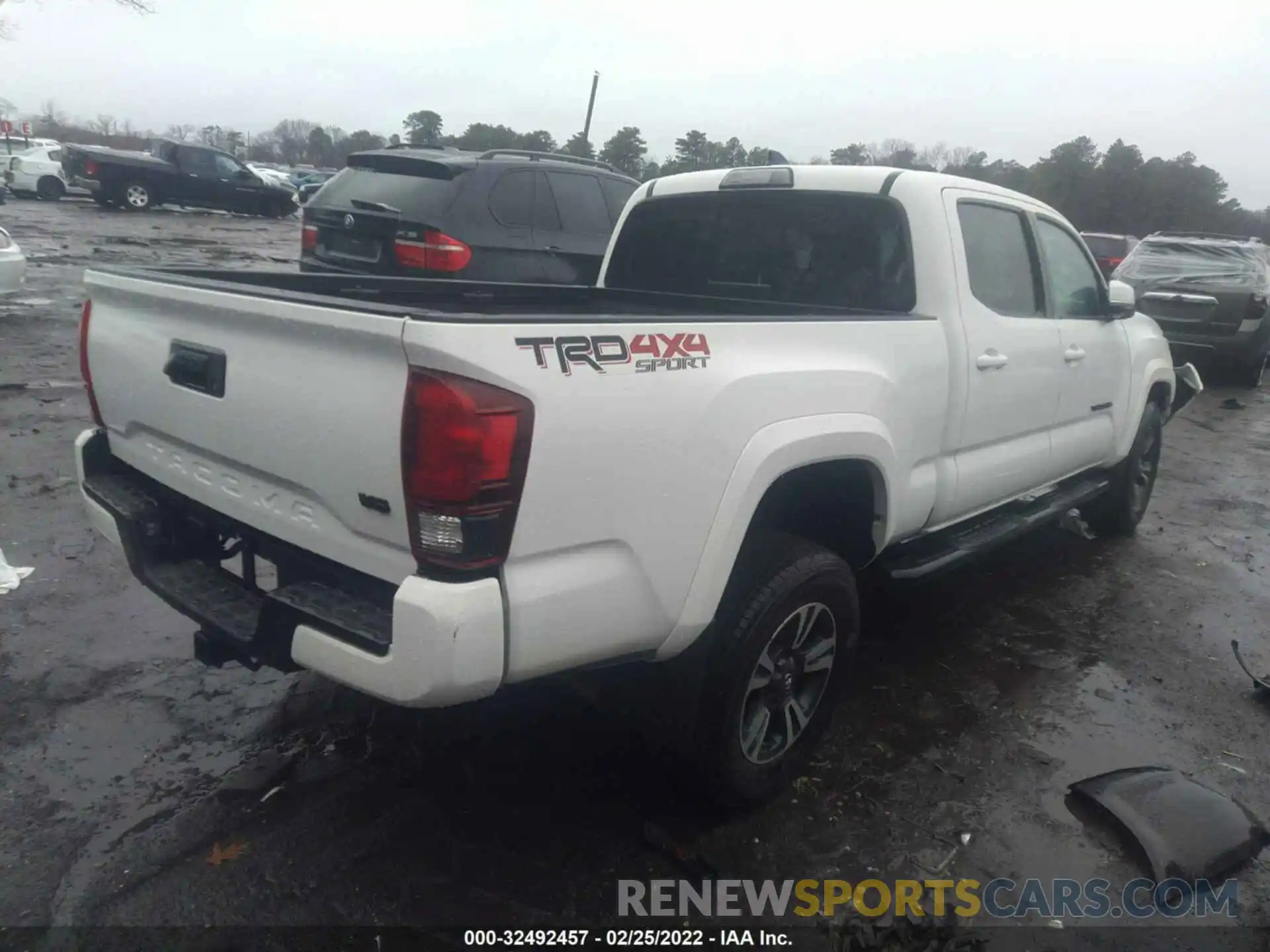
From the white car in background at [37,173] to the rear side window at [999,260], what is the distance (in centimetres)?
2778

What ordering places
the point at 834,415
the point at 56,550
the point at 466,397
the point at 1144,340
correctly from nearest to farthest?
the point at 466,397 → the point at 834,415 → the point at 56,550 → the point at 1144,340

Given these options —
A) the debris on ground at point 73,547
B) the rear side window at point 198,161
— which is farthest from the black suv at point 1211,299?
the rear side window at point 198,161

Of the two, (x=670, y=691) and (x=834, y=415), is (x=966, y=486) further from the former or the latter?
(x=670, y=691)

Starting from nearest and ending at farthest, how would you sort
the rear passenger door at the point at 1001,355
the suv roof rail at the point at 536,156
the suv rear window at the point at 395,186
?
the rear passenger door at the point at 1001,355 < the suv rear window at the point at 395,186 < the suv roof rail at the point at 536,156

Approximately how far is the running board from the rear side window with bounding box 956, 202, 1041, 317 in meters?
0.90

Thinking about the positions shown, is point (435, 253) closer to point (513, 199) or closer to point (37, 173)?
point (513, 199)

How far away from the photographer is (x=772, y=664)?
291cm

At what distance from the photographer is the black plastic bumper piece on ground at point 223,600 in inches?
88.0

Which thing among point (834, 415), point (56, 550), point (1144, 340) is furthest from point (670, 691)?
point (1144, 340)

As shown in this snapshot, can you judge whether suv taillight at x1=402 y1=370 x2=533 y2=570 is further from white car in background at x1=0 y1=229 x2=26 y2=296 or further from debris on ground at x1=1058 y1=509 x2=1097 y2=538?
white car in background at x1=0 y1=229 x2=26 y2=296

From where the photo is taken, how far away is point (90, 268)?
10.4 ft

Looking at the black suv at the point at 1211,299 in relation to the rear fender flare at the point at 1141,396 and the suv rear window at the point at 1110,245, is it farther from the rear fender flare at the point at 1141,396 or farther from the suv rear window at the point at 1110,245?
the suv rear window at the point at 1110,245

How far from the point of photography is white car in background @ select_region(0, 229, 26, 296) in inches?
375

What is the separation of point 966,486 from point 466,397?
7.94 feet
